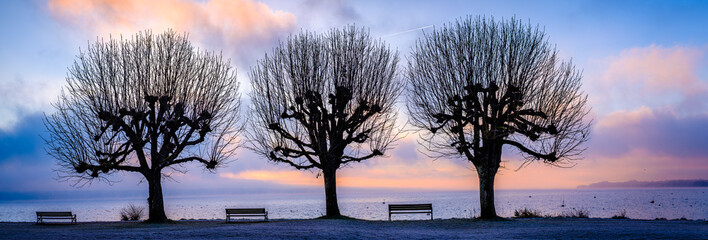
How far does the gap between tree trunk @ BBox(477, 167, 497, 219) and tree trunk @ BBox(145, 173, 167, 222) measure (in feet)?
50.3

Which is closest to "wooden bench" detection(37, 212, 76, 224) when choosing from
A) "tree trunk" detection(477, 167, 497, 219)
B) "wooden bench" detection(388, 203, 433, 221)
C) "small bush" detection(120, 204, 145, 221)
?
"small bush" detection(120, 204, 145, 221)

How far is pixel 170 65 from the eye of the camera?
2703 centimetres

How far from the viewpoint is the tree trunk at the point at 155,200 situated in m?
25.6

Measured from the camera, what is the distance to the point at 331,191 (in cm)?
2548

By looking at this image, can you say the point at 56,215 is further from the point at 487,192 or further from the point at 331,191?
the point at 487,192

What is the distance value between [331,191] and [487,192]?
24.3 feet

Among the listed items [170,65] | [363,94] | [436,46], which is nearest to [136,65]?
[170,65]

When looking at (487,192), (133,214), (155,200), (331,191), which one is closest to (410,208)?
(487,192)

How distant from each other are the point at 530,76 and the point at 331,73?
31.5 ft

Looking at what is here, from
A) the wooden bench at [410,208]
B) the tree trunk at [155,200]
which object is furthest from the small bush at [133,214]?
the wooden bench at [410,208]

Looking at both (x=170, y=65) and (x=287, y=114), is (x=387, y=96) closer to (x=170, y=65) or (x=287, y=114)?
(x=287, y=114)

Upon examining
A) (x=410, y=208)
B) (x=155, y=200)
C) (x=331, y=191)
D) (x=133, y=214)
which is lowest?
(x=133, y=214)

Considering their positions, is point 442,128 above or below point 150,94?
below

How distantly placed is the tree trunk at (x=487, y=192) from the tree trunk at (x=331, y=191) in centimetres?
689
